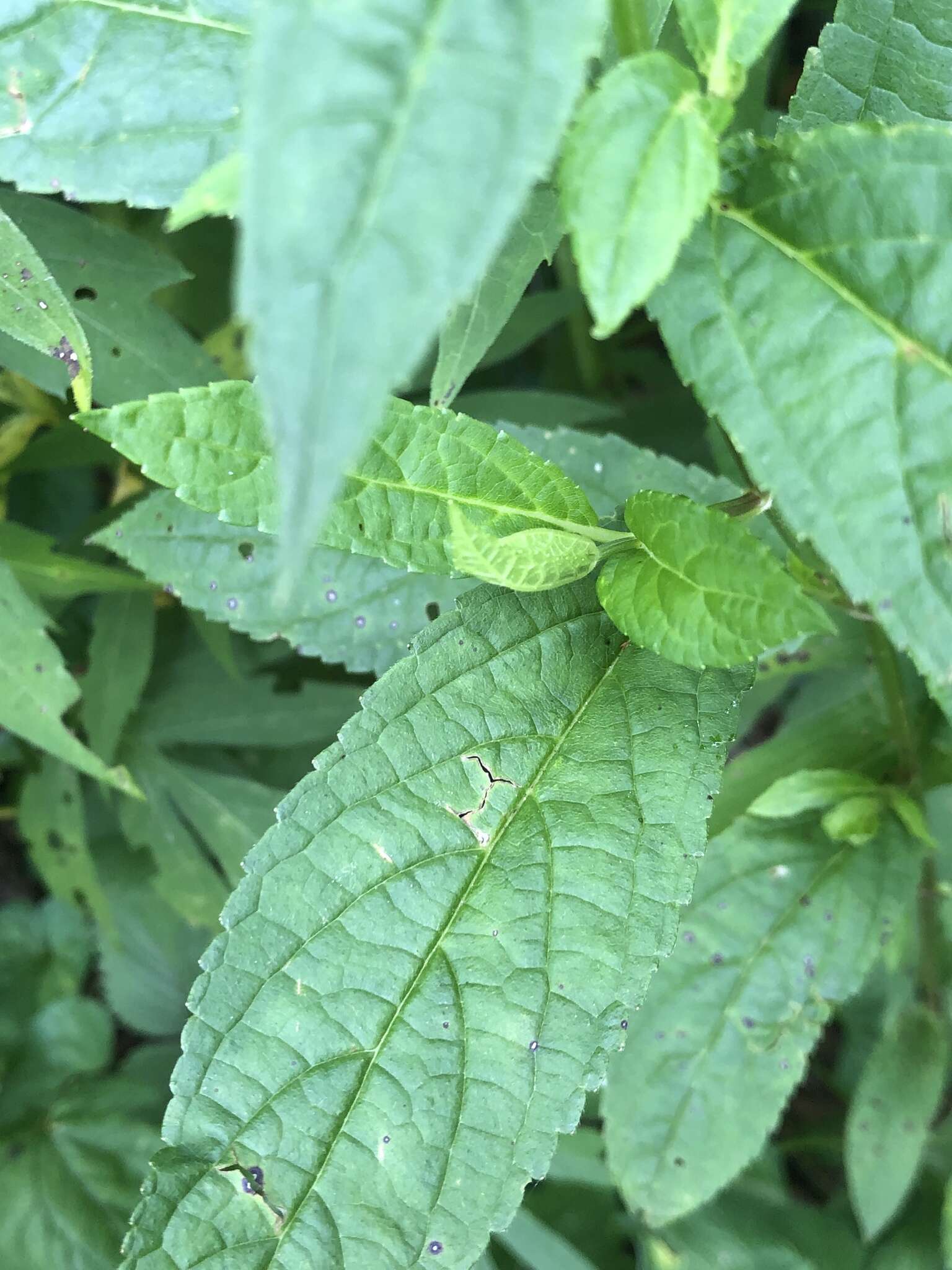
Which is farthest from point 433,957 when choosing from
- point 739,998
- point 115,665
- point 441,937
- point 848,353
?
point 115,665

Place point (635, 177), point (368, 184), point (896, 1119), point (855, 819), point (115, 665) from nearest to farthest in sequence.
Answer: point (368, 184) < point (635, 177) < point (855, 819) < point (896, 1119) < point (115, 665)

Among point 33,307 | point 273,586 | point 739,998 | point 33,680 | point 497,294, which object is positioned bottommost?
point 739,998

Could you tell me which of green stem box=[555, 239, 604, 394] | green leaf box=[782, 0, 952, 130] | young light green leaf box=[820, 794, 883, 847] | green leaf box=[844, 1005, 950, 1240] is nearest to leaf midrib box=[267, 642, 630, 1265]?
young light green leaf box=[820, 794, 883, 847]

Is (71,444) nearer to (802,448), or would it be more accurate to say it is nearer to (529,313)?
(529,313)

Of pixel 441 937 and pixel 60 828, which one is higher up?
pixel 441 937

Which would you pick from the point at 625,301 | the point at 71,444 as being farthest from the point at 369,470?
the point at 71,444

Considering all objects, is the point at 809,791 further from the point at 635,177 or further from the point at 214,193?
the point at 214,193

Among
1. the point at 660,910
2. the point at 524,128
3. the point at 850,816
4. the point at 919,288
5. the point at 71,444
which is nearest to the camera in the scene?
the point at 524,128
